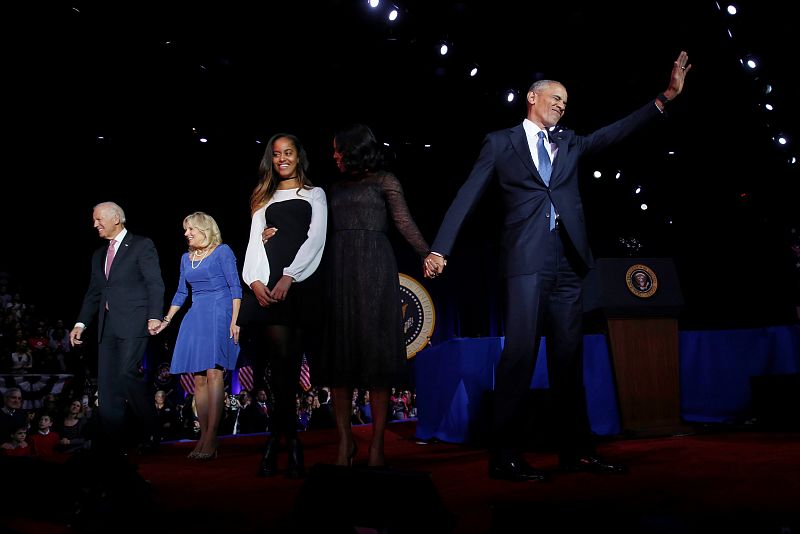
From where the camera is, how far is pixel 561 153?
2518mm

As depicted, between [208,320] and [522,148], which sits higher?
[522,148]

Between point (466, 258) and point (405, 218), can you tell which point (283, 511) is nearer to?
point (405, 218)

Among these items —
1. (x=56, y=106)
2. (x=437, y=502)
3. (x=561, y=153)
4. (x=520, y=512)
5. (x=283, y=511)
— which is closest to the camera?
(x=520, y=512)

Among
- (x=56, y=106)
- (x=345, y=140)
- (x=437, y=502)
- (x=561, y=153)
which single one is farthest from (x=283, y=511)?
(x=56, y=106)

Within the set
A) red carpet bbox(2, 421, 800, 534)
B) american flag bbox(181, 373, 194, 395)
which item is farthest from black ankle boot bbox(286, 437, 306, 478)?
american flag bbox(181, 373, 194, 395)

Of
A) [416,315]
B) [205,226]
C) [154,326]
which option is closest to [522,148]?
[205,226]

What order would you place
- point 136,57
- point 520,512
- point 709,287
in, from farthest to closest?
point 709,287, point 136,57, point 520,512

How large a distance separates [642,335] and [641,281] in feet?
1.08

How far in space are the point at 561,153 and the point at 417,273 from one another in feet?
28.9

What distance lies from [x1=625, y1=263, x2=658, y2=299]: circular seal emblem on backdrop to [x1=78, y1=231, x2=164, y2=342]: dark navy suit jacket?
2.82 meters

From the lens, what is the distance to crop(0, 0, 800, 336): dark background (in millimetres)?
5906

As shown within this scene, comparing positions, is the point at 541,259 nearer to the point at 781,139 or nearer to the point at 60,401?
the point at 60,401

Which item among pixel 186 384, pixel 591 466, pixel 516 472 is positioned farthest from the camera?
pixel 186 384

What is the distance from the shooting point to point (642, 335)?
3768mm
